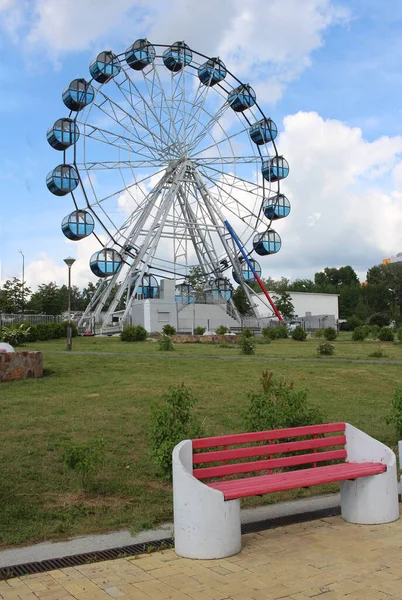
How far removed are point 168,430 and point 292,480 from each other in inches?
70.6

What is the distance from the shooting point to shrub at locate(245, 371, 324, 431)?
8438 mm

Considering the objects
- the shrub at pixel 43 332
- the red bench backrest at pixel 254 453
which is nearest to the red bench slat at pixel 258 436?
the red bench backrest at pixel 254 453

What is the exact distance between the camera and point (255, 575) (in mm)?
4910

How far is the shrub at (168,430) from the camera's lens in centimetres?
714

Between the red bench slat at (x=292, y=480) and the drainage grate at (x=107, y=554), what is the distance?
0.50 meters

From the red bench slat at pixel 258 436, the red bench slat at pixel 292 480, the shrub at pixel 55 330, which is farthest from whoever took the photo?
the shrub at pixel 55 330

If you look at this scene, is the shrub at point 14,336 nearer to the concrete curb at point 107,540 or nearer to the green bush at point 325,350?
the green bush at point 325,350

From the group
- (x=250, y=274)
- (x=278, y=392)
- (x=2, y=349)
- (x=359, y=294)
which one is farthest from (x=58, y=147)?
(x=359, y=294)

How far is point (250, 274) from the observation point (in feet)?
173

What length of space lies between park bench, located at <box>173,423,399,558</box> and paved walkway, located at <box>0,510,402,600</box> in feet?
0.72

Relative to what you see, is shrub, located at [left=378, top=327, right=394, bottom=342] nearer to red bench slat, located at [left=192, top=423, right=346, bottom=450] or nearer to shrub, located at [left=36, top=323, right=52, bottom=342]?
shrub, located at [left=36, top=323, right=52, bottom=342]

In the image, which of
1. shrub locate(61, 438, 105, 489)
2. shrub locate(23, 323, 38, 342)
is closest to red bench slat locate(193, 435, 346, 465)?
shrub locate(61, 438, 105, 489)

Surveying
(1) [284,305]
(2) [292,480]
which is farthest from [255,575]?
(1) [284,305]

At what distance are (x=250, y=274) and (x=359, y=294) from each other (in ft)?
199
